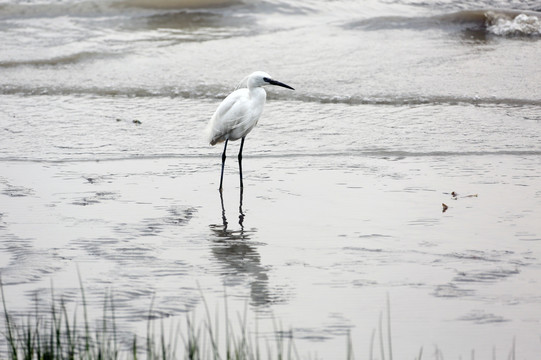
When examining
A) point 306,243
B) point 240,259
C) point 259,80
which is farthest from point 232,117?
point 240,259

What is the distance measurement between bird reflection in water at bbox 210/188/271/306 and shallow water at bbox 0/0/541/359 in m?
0.02

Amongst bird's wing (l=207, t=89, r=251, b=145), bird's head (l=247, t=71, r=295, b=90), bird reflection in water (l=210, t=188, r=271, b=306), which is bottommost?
bird reflection in water (l=210, t=188, r=271, b=306)

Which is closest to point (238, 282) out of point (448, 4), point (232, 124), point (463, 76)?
point (232, 124)

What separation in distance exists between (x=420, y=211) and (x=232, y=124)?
1.94 metres

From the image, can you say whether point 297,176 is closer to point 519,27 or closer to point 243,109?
point 243,109

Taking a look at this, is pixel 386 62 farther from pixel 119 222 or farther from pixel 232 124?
pixel 119 222

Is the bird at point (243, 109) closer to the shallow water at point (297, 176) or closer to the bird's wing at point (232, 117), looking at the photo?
the bird's wing at point (232, 117)

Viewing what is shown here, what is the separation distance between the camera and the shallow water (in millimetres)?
3881

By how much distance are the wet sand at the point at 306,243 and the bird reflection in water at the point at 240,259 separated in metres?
0.01

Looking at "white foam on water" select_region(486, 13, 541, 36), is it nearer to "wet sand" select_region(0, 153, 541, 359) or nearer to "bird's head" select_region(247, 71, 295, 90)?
"wet sand" select_region(0, 153, 541, 359)

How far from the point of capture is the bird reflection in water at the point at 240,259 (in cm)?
404

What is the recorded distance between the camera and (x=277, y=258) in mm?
4500

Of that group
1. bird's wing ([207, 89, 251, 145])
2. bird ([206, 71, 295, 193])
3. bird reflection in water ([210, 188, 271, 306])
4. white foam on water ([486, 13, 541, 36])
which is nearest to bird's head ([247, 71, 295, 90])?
bird ([206, 71, 295, 193])

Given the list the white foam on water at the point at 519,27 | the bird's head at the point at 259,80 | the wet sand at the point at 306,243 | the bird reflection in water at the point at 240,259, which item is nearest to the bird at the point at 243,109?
the bird's head at the point at 259,80
